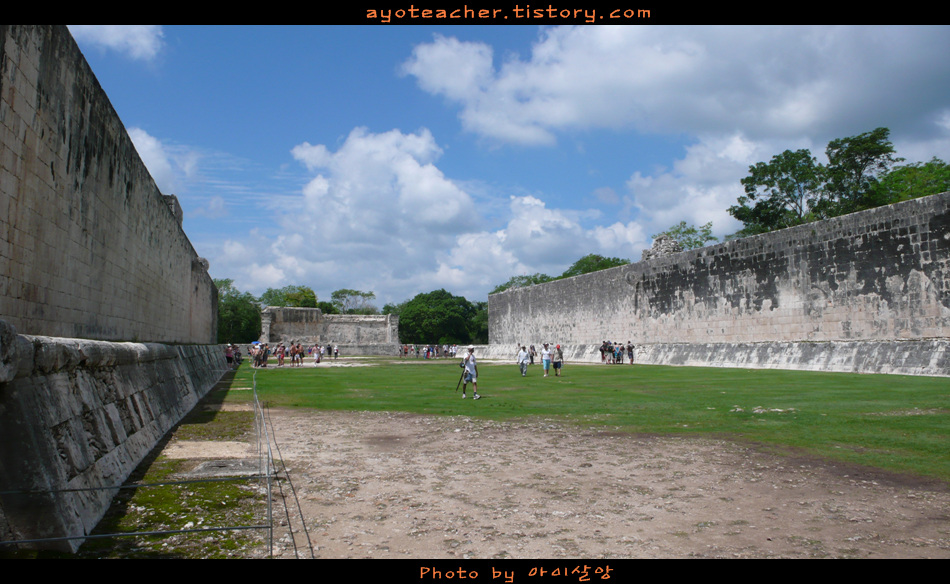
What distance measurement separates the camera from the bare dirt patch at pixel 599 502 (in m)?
3.54

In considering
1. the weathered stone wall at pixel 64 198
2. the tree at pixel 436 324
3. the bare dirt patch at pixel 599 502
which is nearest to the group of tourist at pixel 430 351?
the tree at pixel 436 324

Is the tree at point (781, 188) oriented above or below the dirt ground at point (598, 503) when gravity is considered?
above

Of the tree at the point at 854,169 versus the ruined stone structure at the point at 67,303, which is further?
the tree at the point at 854,169

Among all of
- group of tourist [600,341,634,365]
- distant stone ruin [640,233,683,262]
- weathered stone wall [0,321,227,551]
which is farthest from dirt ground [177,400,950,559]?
distant stone ruin [640,233,683,262]

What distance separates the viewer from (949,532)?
3.68 meters

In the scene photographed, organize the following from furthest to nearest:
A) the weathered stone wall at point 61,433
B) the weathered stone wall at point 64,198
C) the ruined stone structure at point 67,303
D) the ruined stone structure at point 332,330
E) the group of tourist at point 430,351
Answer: the ruined stone structure at point 332,330, the group of tourist at point 430,351, the weathered stone wall at point 64,198, the ruined stone structure at point 67,303, the weathered stone wall at point 61,433

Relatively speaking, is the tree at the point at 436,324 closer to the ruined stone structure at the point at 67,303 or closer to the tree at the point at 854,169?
the tree at the point at 854,169

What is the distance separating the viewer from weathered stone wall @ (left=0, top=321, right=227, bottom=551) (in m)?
3.30

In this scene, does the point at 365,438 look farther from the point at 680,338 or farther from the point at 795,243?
the point at 680,338

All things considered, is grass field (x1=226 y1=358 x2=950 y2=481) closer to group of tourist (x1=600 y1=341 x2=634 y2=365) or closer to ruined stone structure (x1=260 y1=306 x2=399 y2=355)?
group of tourist (x1=600 y1=341 x2=634 y2=365)

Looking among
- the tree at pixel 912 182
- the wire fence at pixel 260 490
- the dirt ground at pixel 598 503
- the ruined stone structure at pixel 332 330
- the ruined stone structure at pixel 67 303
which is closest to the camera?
the wire fence at pixel 260 490

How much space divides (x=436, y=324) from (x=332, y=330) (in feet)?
68.9

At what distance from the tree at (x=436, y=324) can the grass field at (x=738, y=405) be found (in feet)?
175

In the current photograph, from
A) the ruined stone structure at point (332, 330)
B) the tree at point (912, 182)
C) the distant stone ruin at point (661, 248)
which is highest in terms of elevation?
the tree at point (912, 182)
